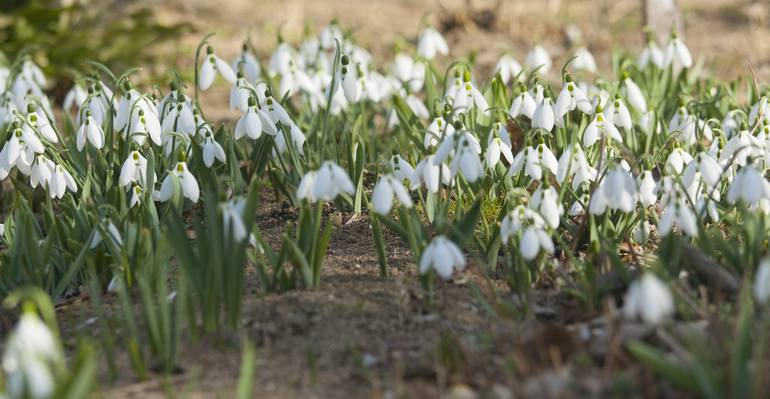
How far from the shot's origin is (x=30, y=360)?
1994 mm

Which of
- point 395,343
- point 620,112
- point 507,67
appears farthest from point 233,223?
point 507,67

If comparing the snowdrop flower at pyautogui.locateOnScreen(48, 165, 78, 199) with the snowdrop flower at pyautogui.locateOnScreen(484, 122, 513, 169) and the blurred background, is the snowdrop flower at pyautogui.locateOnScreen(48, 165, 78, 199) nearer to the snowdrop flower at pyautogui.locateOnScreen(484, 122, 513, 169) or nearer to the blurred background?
the snowdrop flower at pyautogui.locateOnScreen(484, 122, 513, 169)

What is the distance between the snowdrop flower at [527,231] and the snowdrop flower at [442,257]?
204 mm

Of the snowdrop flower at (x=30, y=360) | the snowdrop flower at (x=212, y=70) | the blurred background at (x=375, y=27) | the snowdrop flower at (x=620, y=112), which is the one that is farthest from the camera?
the blurred background at (x=375, y=27)

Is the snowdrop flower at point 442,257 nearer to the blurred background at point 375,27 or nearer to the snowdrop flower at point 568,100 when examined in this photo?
the snowdrop flower at point 568,100

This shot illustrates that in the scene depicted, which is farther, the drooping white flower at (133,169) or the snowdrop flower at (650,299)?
the drooping white flower at (133,169)

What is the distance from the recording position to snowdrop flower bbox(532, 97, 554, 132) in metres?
3.34

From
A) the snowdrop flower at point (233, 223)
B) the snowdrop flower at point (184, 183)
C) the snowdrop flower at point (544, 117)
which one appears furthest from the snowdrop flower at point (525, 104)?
the snowdrop flower at point (233, 223)

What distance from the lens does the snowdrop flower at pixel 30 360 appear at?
6.53 ft

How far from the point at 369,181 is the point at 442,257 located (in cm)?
160

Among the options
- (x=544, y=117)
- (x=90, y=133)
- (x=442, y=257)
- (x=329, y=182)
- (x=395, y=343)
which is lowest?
(x=395, y=343)

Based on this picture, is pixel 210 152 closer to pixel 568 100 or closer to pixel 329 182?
pixel 329 182

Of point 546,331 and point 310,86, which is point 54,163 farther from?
point 546,331

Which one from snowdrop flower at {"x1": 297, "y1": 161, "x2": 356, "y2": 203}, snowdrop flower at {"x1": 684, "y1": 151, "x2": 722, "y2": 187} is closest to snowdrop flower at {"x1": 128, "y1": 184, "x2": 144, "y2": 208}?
snowdrop flower at {"x1": 297, "y1": 161, "x2": 356, "y2": 203}
